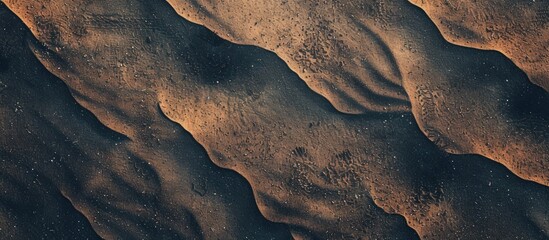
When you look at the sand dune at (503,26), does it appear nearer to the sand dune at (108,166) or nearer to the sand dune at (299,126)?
the sand dune at (299,126)

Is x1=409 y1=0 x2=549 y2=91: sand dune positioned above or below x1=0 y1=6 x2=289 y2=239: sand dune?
above

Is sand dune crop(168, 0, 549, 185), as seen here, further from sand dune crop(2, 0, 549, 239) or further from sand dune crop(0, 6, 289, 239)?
sand dune crop(0, 6, 289, 239)

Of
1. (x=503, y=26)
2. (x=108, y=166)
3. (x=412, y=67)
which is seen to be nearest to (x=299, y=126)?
(x=412, y=67)

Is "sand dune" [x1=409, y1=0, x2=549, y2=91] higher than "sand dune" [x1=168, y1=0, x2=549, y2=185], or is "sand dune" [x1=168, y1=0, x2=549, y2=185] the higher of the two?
"sand dune" [x1=409, y1=0, x2=549, y2=91]

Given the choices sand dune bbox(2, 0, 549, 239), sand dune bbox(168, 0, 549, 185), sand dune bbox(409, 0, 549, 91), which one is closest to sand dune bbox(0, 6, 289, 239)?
sand dune bbox(2, 0, 549, 239)

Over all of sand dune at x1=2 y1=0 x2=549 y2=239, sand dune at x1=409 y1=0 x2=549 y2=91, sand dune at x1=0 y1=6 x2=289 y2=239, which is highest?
sand dune at x1=409 y1=0 x2=549 y2=91

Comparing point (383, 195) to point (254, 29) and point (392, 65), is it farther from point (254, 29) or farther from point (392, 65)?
point (254, 29)

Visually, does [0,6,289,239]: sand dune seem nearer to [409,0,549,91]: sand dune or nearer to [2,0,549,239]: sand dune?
[2,0,549,239]: sand dune

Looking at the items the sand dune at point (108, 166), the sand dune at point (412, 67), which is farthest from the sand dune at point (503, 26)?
the sand dune at point (108, 166)

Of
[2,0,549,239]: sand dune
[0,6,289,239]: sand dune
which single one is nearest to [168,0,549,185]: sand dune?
[2,0,549,239]: sand dune
